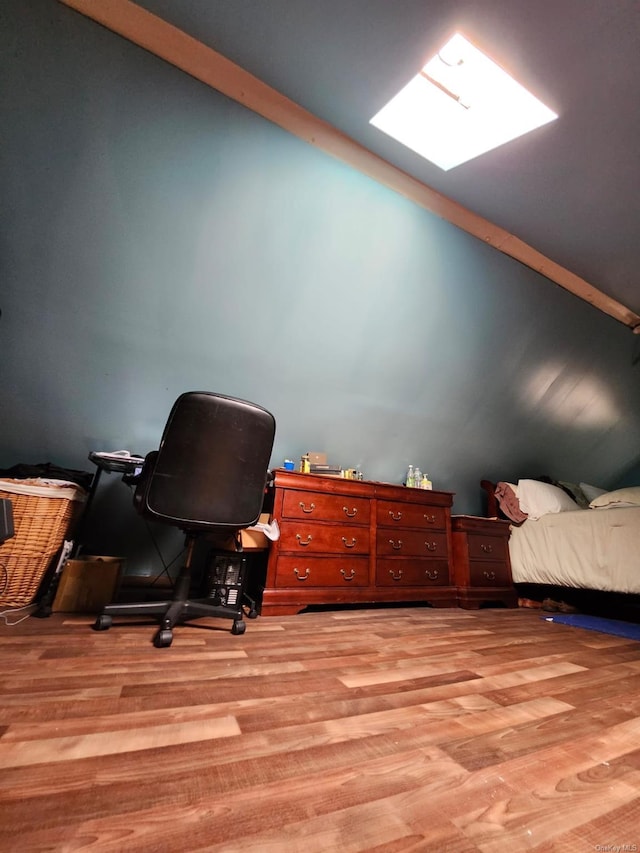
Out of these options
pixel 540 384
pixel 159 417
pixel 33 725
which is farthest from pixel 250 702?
pixel 540 384

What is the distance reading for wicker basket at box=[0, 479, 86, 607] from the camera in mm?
1662

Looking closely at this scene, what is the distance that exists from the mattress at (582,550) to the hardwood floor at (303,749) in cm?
138

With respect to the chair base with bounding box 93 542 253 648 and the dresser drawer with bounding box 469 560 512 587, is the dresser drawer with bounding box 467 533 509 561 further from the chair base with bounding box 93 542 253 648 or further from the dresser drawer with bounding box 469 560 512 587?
the chair base with bounding box 93 542 253 648

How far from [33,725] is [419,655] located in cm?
128

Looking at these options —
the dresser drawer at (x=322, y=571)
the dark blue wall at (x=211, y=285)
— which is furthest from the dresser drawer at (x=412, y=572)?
the dark blue wall at (x=211, y=285)

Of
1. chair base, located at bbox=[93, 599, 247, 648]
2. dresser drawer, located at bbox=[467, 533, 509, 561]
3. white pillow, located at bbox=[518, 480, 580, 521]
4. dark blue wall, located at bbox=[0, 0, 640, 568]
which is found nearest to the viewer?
chair base, located at bbox=[93, 599, 247, 648]

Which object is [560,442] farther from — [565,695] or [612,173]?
[565,695]

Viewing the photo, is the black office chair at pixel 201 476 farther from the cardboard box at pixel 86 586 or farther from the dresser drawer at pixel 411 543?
the dresser drawer at pixel 411 543

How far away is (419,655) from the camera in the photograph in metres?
1.44

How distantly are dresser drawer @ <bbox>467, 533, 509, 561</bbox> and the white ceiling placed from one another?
2.53m

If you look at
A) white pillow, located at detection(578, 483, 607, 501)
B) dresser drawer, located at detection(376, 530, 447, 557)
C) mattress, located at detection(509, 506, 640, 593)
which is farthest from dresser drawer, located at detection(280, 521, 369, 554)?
white pillow, located at detection(578, 483, 607, 501)

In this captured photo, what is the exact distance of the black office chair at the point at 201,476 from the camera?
4.82 feet

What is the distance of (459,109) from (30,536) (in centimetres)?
309

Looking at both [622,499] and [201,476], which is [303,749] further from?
[622,499]
